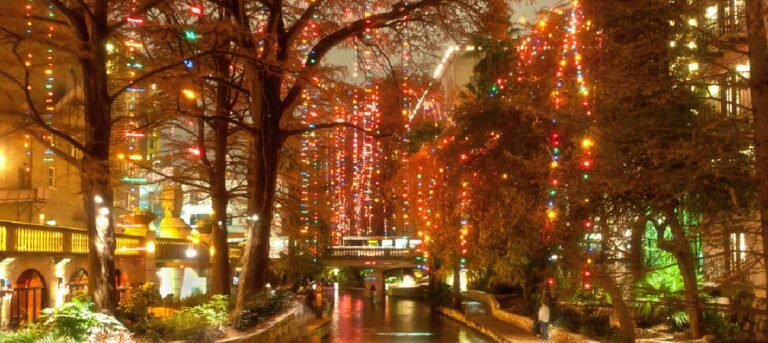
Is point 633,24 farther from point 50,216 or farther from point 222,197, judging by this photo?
point 50,216

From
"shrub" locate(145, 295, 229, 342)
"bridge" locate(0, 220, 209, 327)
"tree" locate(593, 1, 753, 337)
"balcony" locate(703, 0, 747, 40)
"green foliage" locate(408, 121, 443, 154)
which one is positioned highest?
"green foliage" locate(408, 121, 443, 154)

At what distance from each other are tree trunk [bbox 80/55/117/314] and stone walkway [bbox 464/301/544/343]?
1543cm

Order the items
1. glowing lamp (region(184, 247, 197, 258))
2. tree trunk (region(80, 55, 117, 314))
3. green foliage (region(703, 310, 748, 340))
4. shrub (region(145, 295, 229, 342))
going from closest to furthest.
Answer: tree trunk (region(80, 55, 117, 314))
shrub (region(145, 295, 229, 342))
green foliage (region(703, 310, 748, 340))
glowing lamp (region(184, 247, 197, 258))

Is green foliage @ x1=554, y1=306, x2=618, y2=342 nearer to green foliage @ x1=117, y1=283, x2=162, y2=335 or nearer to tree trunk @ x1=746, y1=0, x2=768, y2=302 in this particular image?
tree trunk @ x1=746, y1=0, x2=768, y2=302

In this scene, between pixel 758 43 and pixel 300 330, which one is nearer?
pixel 758 43

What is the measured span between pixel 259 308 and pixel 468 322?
797 inches

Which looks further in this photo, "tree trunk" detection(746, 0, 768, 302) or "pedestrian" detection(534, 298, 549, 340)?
"pedestrian" detection(534, 298, 549, 340)


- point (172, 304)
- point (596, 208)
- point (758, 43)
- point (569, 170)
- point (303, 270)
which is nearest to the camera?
point (758, 43)

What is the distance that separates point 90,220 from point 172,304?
14752 mm

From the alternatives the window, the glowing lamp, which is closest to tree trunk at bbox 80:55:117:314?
the window

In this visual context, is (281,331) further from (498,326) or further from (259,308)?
(498,326)

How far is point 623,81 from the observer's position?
38.9ft

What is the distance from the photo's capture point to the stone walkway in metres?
27.5

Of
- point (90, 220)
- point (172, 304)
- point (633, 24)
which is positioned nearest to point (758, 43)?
point (633, 24)
